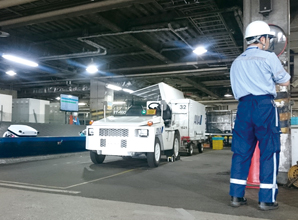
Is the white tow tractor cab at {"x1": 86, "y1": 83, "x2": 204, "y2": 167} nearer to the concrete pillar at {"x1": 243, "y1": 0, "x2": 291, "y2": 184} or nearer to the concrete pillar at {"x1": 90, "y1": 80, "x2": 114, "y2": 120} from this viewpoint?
the concrete pillar at {"x1": 243, "y1": 0, "x2": 291, "y2": 184}

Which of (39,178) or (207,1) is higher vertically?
(207,1)

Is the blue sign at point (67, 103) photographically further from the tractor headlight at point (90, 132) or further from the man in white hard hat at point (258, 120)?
the man in white hard hat at point (258, 120)

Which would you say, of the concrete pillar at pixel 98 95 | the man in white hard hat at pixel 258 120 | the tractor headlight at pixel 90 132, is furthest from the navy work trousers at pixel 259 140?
the concrete pillar at pixel 98 95

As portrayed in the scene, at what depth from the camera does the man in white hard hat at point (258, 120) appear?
11.2ft

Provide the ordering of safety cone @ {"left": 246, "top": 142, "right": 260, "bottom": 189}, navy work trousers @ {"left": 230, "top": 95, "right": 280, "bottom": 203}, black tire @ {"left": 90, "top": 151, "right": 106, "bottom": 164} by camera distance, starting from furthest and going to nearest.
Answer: black tire @ {"left": 90, "top": 151, "right": 106, "bottom": 164}, safety cone @ {"left": 246, "top": 142, "right": 260, "bottom": 189}, navy work trousers @ {"left": 230, "top": 95, "right": 280, "bottom": 203}

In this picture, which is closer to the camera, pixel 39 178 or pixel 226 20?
pixel 39 178

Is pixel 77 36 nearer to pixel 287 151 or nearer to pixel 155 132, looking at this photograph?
pixel 155 132

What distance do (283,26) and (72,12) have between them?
5698 millimetres

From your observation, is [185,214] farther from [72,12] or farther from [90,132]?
[72,12]

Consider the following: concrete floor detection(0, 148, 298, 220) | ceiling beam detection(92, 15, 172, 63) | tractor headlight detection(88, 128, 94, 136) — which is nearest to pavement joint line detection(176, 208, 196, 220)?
concrete floor detection(0, 148, 298, 220)

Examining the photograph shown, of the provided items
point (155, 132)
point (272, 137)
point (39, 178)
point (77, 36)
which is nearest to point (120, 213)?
point (272, 137)

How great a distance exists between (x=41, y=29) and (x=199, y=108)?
8624 millimetres

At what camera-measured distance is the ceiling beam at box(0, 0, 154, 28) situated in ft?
25.2

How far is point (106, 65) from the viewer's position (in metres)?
17.8
